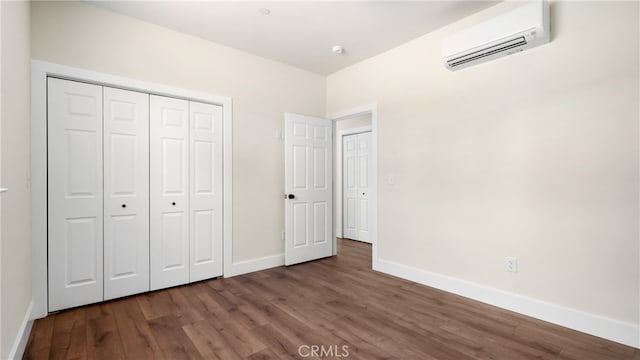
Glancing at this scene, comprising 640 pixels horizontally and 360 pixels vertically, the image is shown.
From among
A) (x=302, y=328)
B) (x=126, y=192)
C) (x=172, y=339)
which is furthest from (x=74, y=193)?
(x=302, y=328)

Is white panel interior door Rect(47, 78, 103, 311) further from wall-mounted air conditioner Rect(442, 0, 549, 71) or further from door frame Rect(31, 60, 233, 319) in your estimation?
wall-mounted air conditioner Rect(442, 0, 549, 71)

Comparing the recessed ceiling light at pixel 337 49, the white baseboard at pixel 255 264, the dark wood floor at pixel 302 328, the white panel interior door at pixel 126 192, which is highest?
the recessed ceiling light at pixel 337 49

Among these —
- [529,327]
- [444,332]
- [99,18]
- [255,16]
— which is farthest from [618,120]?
[99,18]

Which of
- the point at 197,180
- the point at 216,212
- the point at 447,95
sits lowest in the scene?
the point at 216,212

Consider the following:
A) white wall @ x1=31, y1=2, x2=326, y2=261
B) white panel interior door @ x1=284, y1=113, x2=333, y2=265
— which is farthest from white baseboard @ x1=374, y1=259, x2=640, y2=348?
white wall @ x1=31, y1=2, x2=326, y2=261

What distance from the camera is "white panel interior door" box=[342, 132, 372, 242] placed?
5.59m

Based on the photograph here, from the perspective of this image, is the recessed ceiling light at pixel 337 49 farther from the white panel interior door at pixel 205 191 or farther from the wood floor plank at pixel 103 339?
the wood floor plank at pixel 103 339

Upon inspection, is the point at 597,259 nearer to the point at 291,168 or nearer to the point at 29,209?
the point at 291,168

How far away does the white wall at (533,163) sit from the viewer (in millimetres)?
2113

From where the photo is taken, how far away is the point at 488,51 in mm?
2590

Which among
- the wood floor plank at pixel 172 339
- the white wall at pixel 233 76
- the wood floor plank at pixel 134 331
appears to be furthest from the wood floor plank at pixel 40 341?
the white wall at pixel 233 76

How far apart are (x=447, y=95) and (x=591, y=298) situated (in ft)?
6.92

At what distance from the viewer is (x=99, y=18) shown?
271 cm

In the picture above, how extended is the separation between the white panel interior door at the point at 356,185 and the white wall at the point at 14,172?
14.8 ft
